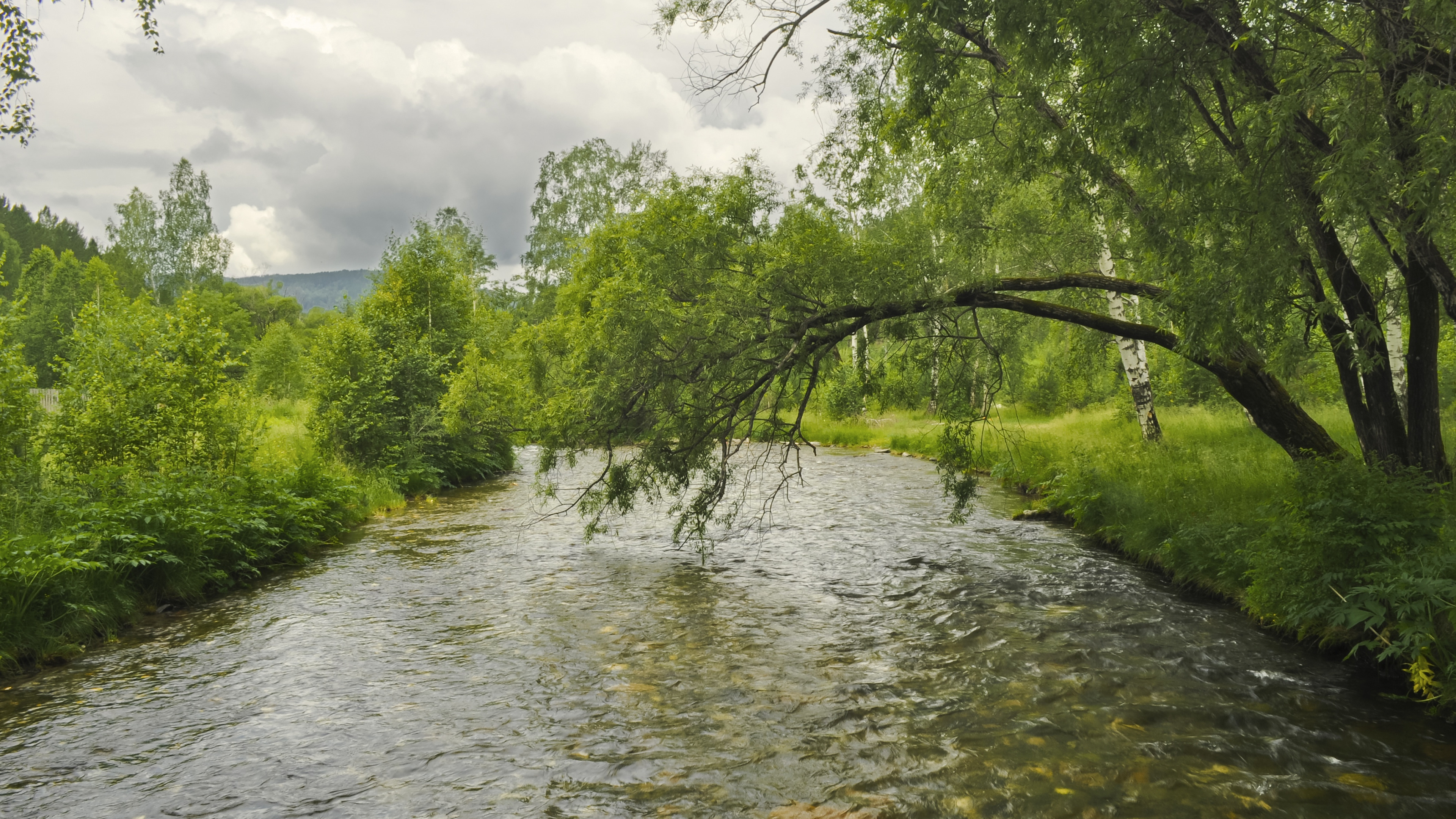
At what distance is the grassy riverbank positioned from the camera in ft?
21.6

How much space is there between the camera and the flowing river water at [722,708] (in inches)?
216

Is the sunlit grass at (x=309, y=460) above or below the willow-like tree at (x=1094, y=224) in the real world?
below

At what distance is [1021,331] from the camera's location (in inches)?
550

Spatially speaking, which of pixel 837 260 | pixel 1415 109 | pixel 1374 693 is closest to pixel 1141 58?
pixel 1415 109

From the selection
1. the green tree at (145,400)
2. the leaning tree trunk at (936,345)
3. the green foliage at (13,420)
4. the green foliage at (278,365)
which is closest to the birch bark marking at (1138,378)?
the leaning tree trunk at (936,345)

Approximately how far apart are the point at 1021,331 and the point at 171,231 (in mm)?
64499

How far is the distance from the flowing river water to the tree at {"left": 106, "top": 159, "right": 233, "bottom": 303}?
5985 cm

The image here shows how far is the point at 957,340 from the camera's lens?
12.0 m

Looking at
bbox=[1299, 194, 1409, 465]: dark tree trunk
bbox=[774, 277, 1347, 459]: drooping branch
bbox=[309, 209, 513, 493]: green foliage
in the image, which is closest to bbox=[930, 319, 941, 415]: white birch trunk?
bbox=[774, 277, 1347, 459]: drooping branch

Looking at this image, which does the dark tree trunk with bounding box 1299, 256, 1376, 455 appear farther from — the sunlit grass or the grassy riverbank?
the sunlit grass

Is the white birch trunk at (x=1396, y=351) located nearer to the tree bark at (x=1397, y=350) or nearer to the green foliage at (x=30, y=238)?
the tree bark at (x=1397, y=350)

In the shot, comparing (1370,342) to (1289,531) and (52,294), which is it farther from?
(52,294)

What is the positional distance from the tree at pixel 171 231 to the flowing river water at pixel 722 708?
196 ft

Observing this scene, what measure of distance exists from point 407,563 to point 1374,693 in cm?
1263
